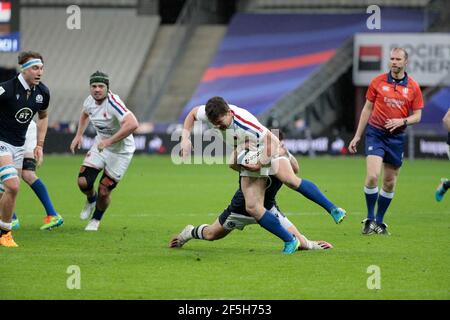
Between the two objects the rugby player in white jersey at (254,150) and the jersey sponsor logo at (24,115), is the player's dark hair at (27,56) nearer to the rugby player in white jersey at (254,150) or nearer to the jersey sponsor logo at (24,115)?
the jersey sponsor logo at (24,115)

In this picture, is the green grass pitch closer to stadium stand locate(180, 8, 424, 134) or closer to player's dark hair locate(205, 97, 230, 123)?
player's dark hair locate(205, 97, 230, 123)

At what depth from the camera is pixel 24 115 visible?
1191 cm

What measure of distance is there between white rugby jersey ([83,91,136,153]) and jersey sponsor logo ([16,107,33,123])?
1.32 m

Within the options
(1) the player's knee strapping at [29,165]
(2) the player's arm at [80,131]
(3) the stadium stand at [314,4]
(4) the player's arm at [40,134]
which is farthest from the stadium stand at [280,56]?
(4) the player's arm at [40,134]

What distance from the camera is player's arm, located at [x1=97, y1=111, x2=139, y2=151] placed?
12578 millimetres

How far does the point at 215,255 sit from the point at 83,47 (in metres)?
33.0

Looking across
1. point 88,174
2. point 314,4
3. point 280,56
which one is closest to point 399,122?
point 88,174

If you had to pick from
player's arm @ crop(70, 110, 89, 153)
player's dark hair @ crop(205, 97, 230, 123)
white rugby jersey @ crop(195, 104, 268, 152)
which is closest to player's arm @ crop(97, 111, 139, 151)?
player's arm @ crop(70, 110, 89, 153)

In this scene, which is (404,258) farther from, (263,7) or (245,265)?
(263,7)

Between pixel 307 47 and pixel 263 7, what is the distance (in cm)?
408

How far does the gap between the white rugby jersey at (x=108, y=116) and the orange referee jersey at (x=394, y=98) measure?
3195 millimetres

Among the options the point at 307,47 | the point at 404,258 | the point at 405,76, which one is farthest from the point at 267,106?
the point at 404,258

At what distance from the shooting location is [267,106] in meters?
37.9

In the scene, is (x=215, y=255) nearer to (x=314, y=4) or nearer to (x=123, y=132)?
(x=123, y=132)
